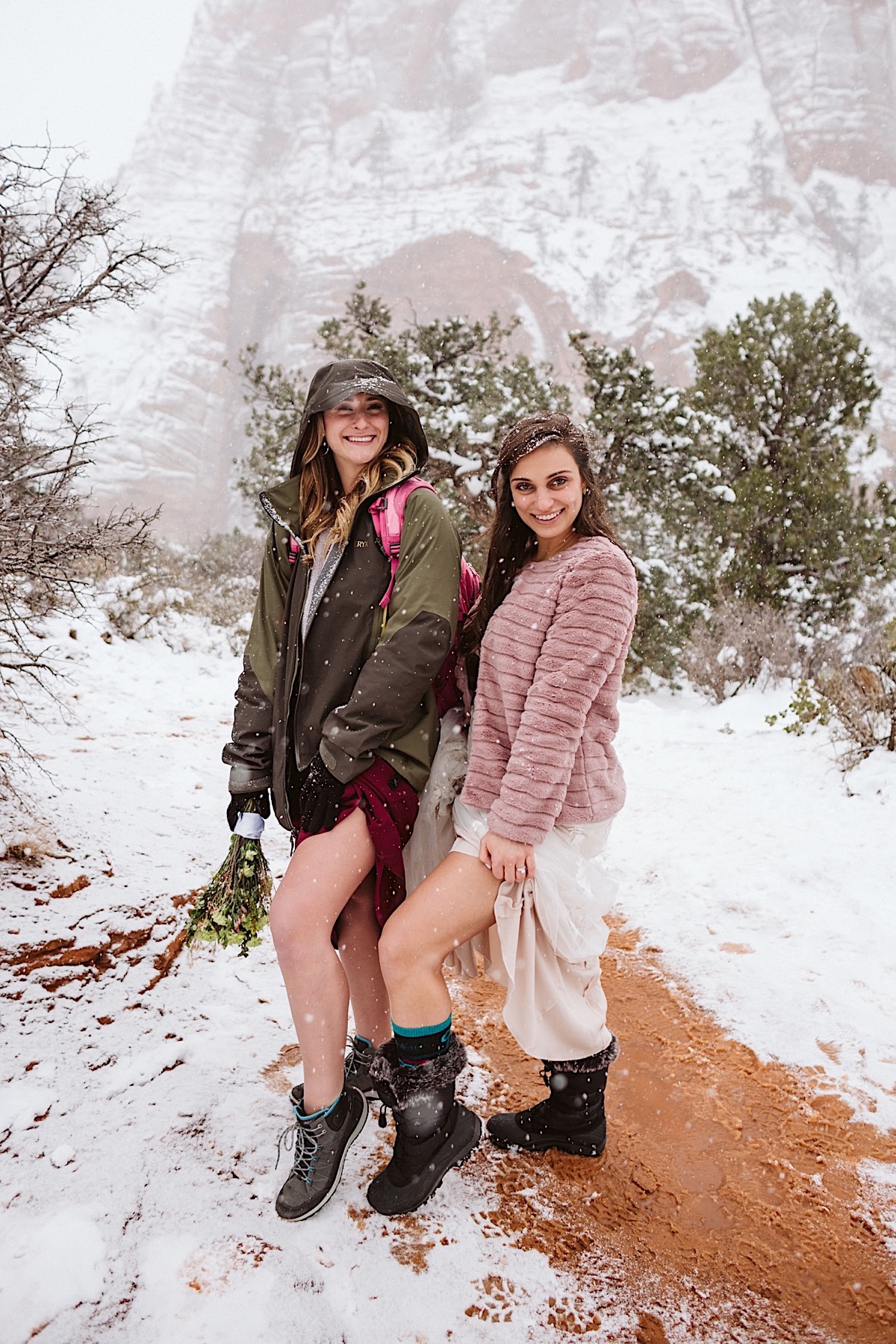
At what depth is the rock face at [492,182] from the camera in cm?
5994

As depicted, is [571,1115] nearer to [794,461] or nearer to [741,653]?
[741,653]

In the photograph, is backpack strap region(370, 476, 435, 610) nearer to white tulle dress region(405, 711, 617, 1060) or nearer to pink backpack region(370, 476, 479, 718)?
pink backpack region(370, 476, 479, 718)

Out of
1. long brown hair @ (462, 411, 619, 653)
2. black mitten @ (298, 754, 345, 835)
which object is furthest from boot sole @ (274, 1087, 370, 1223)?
long brown hair @ (462, 411, 619, 653)

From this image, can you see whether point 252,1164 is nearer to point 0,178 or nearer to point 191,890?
point 191,890

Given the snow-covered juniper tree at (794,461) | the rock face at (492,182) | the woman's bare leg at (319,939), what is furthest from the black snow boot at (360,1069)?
the rock face at (492,182)

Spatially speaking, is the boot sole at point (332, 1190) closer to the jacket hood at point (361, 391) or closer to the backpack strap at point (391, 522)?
the backpack strap at point (391, 522)

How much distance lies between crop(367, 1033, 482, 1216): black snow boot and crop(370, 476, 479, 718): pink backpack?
34.5 inches

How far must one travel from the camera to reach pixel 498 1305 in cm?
145

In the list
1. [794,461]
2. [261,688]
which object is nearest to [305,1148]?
[261,688]

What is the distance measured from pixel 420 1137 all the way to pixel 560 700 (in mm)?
1074

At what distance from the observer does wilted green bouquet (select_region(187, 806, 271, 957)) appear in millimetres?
1924

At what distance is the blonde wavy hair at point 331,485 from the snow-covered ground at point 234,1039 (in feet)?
5.00

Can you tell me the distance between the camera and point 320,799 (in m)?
1.76

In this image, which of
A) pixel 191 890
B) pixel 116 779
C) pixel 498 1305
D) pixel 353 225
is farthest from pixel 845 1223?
pixel 353 225
